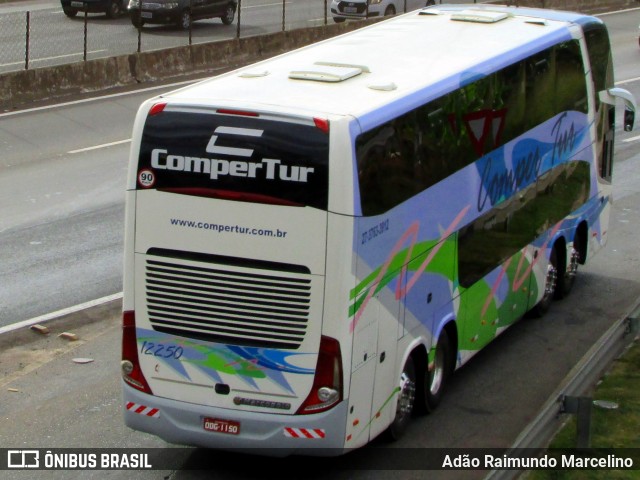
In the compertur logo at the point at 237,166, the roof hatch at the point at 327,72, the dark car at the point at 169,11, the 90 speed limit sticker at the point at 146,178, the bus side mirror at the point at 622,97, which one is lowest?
the dark car at the point at 169,11

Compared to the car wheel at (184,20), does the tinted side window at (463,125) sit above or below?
above

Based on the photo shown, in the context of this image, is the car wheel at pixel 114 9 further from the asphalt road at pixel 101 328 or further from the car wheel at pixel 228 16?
the asphalt road at pixel 101 328

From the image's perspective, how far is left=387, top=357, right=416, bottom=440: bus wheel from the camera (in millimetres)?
10500

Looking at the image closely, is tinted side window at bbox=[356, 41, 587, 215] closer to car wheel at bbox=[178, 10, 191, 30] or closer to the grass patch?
the grass patch

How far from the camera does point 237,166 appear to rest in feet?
29.6

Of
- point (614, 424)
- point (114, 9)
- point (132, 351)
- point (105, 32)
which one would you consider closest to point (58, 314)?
point (132, 351)

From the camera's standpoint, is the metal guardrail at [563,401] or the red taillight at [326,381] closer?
the metal guardrail at [563,401]

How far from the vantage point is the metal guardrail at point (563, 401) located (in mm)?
8188

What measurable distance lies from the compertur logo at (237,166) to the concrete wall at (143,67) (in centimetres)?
1661

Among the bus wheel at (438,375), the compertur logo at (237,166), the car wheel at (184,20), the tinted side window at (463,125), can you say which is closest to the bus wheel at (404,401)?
the bus wheel at (438,375)

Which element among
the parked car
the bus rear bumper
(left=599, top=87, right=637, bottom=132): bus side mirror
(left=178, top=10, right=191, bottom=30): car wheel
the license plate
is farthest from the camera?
the parked car

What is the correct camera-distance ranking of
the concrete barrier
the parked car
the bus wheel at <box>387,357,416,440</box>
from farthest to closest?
the parked car, the concrete barrier, the bus wheel at <box>387,357,416,440</box>

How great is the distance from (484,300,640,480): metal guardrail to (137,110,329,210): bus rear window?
2298mm

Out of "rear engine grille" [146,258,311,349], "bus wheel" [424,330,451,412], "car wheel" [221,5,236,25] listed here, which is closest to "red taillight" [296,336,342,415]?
"rear engine grille" [146,258,311,349]
